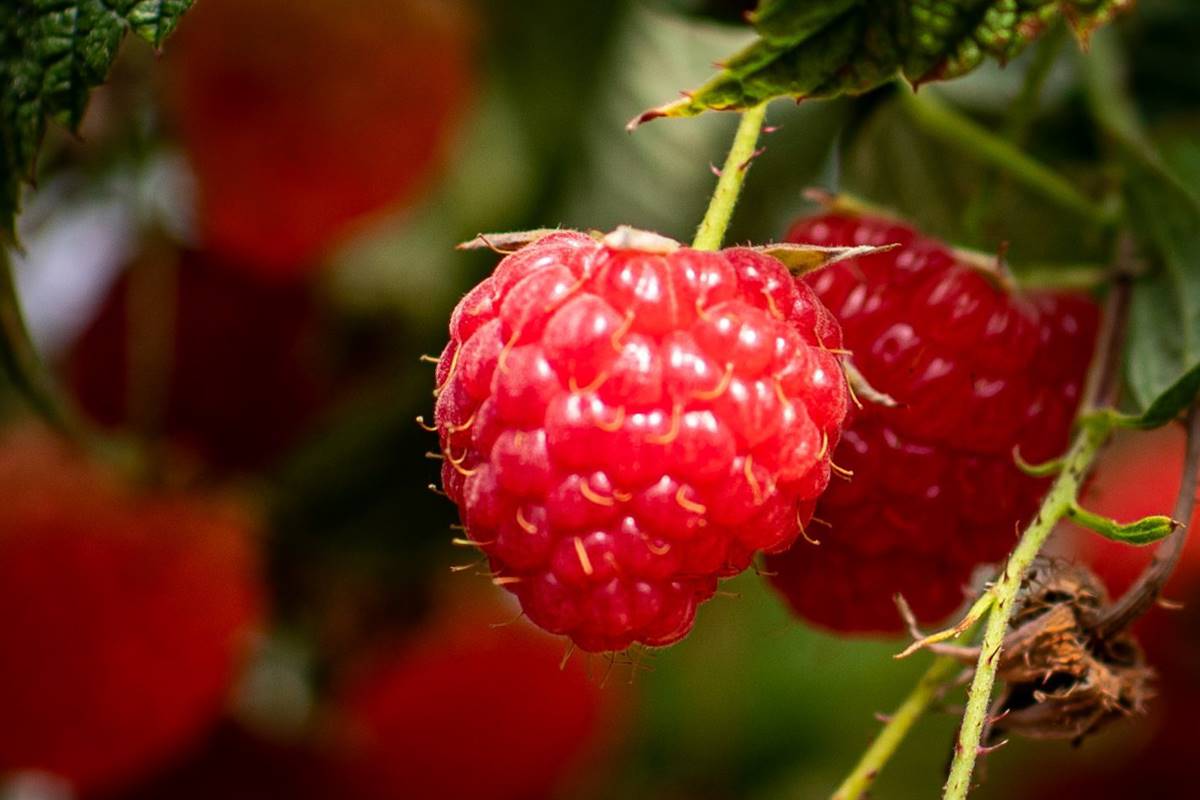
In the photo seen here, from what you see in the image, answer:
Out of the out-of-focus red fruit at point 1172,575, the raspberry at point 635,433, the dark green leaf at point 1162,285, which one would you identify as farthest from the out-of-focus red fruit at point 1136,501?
the raspberry at point 635,433

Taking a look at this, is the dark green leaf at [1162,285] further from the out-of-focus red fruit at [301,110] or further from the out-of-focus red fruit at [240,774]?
the out-of-focus red fruit at [240,774]

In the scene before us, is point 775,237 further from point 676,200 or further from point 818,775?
point 818,775

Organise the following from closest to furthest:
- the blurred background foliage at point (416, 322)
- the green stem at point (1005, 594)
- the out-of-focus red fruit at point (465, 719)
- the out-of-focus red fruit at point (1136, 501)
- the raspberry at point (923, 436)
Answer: the green stem at point (1005, 594) → the raspberry at point (923, 436) → the out-of-focus red fruit at point (1136, 501) → the blurred background foliage at point (416, 322) → the out-of-focus red fruit at point (465, 719)

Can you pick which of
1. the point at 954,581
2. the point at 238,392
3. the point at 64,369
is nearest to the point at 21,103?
the point at 954,581

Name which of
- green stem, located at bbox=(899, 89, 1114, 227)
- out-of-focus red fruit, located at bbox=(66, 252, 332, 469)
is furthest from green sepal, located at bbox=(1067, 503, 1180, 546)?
out-of-focus red fruit, located at bbox=(66, 252, 332, 469)

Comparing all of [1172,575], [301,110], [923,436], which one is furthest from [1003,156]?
[301,110]

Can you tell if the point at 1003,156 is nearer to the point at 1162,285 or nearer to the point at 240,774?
the point at 1162,285
